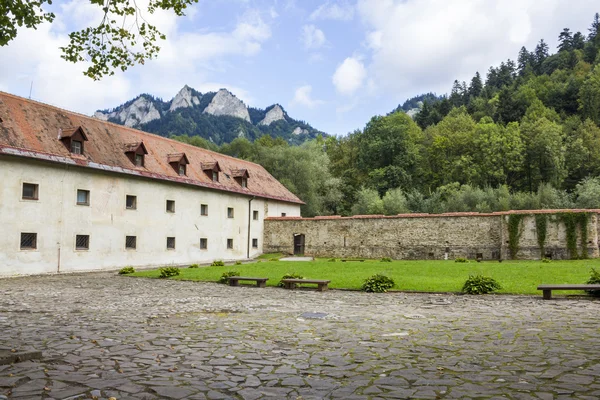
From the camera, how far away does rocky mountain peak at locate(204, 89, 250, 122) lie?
172500 millimetres

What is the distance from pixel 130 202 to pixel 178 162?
540 centimetres

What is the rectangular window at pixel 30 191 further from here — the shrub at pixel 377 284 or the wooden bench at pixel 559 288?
the wooden bench at pixel 559 288

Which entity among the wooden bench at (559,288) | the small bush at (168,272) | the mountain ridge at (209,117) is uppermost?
the mountain ridge at (209,117)

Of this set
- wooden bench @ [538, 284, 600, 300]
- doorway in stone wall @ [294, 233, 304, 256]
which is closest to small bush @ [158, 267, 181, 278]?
wooden bench @ [538, 284, 600, 300]

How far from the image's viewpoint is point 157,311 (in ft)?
36.9

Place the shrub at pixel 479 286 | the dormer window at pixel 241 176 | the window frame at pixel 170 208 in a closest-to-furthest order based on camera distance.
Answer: the shrub at pixel 479 286 < the window frame at pixel 170 208 < the dormer window at pixel 241 176

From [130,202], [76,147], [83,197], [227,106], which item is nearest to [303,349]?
[83,197]

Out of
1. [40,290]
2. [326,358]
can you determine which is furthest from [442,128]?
[326,358]

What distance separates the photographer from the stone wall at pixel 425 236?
30.2 m

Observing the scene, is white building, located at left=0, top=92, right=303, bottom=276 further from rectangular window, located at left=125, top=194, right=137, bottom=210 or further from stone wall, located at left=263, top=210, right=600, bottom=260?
stone wall, located at left=263, top=210, right=600, bottom=260

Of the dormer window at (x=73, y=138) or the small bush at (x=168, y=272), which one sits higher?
the dormer window at (x=73, y=138)

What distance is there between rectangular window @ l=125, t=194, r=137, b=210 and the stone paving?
55.5ft

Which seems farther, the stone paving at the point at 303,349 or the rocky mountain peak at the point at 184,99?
the rocky mountain peak at the point at 184,99

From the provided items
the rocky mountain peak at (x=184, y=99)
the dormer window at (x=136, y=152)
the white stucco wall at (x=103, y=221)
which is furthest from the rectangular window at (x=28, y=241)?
the rocky mountain peak at (x=184, y=99)
